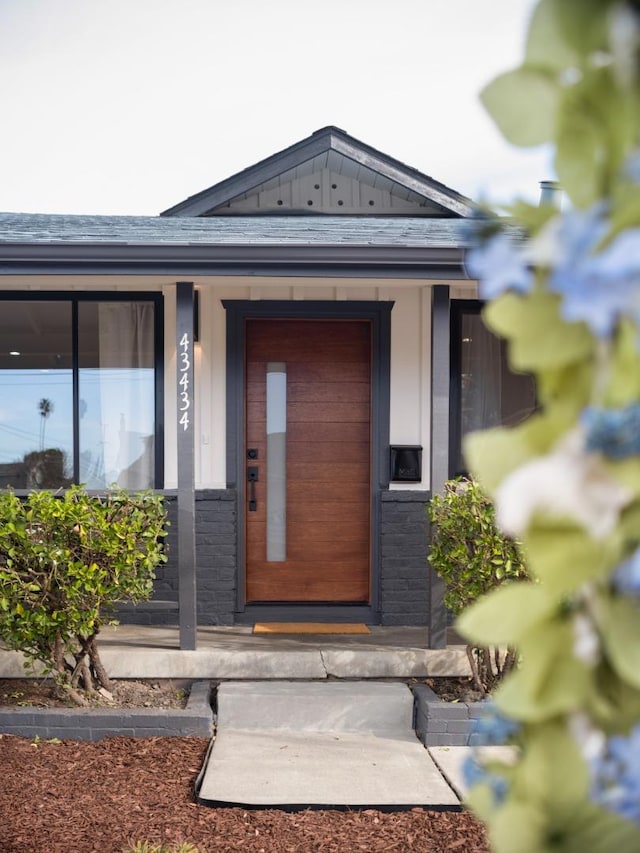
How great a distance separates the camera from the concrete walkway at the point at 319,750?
13.5 feet

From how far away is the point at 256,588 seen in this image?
6957 millimetres

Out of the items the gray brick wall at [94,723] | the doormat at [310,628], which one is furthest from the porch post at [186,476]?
the doormat at [310,628]

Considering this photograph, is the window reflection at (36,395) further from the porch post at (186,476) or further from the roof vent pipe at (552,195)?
the roof vent pipe at (552,195)

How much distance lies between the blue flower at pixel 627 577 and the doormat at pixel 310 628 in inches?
241

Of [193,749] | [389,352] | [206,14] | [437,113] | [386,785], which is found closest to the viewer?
[386,785]

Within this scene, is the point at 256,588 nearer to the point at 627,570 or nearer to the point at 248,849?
the point at 248,849

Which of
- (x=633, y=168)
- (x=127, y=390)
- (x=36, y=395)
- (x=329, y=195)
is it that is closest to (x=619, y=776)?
(x=633, y=168)

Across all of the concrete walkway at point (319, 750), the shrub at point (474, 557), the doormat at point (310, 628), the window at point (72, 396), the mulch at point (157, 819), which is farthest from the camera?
the window at point (72, 396)

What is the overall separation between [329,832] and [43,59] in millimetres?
21317

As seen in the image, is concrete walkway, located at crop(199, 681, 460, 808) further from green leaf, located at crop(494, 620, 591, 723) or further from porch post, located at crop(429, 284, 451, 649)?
green leaf, located at crop(494, 620, 591, 723)

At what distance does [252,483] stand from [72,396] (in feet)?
5.30

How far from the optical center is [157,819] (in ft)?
12.7

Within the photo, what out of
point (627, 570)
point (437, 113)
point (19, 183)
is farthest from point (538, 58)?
point (19, 183)

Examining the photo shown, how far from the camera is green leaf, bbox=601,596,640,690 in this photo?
533mm
